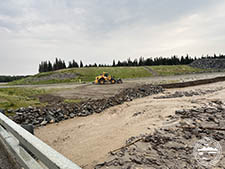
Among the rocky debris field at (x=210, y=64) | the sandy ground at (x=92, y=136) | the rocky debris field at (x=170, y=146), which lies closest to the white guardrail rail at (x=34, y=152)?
the rocky debris field at (x=170, y=146)

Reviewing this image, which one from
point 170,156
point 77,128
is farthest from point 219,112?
point 77,128

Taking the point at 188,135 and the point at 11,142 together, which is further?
the point at 188,135

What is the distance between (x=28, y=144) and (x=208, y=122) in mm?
4942

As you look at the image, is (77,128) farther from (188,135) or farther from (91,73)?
(91,73)

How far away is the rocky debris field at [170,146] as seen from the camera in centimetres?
306

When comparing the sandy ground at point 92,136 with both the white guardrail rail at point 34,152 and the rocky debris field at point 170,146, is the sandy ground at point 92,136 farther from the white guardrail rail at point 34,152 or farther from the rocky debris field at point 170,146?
the white guardrail rail at point 34,152

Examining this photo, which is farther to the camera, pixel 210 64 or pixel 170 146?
pixel 210 64

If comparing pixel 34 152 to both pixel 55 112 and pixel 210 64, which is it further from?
pixel 210 64

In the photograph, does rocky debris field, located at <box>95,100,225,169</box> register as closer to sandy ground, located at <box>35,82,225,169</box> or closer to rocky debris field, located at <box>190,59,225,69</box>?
sandy ground, located at <box>35,82,225,169</box>

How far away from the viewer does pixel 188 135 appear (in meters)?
4.02

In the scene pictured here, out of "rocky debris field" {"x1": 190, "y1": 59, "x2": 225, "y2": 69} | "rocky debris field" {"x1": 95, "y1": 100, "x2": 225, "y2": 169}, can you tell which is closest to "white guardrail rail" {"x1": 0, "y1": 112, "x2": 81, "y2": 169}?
"rocky debris field" {"x1": 95, "y1": 100, "x2": 225, "y2": 169}

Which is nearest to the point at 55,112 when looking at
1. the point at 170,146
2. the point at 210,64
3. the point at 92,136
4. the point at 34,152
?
the point at 92,136

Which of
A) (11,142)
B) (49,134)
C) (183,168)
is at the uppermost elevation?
(11,142)

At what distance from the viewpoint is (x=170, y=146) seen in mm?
3639
